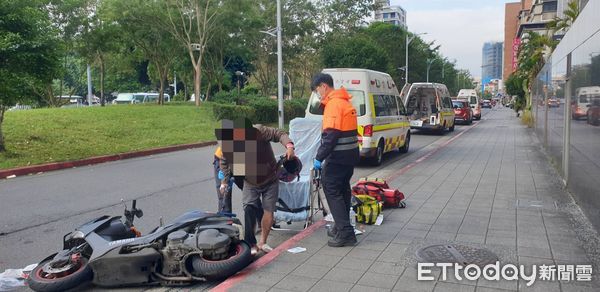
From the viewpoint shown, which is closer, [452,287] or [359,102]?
[452,287]

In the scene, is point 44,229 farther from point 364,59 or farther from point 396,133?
point 364,59

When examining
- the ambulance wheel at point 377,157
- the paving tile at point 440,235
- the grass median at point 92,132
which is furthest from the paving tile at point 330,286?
the ambulance wheel at point 377,157

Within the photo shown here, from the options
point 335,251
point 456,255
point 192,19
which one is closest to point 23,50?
point 335,251

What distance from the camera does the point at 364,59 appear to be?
35562mm

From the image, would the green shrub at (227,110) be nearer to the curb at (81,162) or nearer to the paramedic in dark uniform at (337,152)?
the curb at (81,162)

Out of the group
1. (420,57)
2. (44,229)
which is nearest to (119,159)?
(44,229)

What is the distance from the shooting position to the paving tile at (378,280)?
13.5ft

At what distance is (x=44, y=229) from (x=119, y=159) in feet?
25.2

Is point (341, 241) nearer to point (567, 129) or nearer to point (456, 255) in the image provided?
point (456, 255)

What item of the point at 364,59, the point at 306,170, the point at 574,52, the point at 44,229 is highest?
the point at 364,59

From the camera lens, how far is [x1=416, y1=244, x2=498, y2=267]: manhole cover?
4.68 metres

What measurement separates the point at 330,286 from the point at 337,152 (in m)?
1.45

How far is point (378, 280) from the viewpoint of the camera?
423 centimetres

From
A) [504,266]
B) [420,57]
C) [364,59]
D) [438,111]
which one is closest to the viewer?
[504,266]
